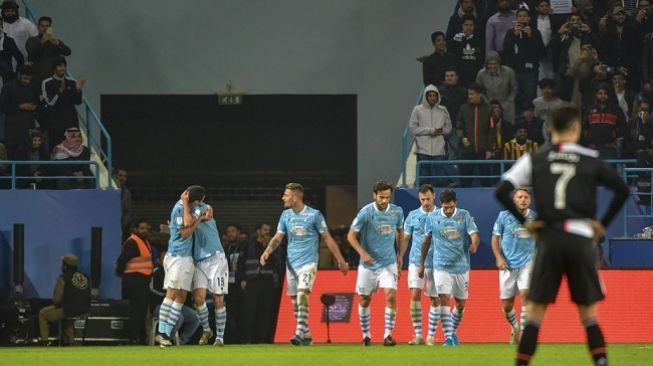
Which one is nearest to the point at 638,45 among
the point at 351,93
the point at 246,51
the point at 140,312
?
the point at 351,93

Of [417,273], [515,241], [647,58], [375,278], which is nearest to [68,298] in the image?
[375,278]

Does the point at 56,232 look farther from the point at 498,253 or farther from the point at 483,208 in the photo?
the point at 498,253

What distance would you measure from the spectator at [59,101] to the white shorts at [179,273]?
684cm

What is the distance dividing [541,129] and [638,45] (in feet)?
9.50

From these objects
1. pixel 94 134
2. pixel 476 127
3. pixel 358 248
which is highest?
pixel 94 134

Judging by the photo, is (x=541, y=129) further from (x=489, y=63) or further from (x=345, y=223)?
(x=345, y=223)

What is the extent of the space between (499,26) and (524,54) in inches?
30.8

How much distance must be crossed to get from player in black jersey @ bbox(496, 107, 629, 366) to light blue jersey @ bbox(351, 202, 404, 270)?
8807 millimetres

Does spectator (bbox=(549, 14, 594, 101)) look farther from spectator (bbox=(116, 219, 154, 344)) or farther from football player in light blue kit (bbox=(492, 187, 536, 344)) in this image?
spectator (bbox=(116, 219, 154, 344))

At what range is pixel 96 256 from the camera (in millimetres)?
25094

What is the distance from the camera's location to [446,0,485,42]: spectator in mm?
26875

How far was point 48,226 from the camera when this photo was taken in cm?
2525

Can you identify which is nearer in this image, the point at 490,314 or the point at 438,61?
the point at 490,314

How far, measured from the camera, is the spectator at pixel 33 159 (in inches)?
995
